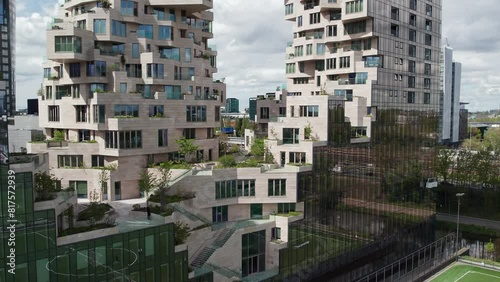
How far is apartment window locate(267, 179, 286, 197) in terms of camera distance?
50.8m

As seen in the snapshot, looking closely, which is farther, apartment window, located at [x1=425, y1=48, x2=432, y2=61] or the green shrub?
apartment window, located at [x1=425, y1=48, x2=432, y2=61]

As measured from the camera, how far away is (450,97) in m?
162

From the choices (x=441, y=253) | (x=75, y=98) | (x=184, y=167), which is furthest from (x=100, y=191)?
(x=441, y=253)

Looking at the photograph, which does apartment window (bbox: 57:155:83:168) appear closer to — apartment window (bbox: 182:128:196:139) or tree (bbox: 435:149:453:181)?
apartment window (bbox: 182:128:196:139)

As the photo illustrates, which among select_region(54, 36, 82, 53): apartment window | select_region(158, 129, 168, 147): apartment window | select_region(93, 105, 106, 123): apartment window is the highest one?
select_region(54, 36, 82, 53): apartment window

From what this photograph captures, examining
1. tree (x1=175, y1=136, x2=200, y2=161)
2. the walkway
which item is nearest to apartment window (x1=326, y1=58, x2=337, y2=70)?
tree (x1=175, y1=136, x2=200, y2=161)

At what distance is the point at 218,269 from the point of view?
43.3 meters

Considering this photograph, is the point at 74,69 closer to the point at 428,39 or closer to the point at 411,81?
the point at 411,81

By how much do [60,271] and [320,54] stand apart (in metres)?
54.5

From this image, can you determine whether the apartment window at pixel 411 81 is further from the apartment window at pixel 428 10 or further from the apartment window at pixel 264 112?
the apartment window at pixel 264 112

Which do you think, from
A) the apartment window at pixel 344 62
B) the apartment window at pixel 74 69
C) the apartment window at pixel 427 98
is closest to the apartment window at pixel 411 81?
the apartment window at pixel 427 98

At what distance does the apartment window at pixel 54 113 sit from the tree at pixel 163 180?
16.7 metres

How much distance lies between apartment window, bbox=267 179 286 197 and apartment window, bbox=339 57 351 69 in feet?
85.2

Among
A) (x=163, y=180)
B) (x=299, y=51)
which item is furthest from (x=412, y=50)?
(x=163, y=180)
